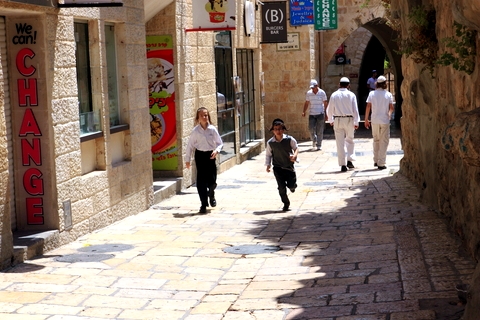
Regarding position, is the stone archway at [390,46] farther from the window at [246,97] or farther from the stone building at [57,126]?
the stone building at [57,126]

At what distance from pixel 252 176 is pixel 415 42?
682 centimetres

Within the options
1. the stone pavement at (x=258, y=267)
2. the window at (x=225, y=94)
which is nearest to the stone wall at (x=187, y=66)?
the window at (x=225, y=94)

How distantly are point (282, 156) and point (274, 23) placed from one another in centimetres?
1064

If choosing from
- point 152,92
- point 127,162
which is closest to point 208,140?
point 127,162

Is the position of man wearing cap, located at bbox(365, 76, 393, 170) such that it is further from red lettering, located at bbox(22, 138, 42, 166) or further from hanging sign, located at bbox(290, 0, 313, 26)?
red lettering, located at bbox(22, 138, 42, 166)

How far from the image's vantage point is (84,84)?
10.6 meters

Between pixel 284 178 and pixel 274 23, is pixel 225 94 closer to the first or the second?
pixel 274 23

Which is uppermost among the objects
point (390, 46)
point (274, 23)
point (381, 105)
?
point (274, 23)

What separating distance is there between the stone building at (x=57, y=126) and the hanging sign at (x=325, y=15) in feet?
44.3

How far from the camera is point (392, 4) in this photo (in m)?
12.9

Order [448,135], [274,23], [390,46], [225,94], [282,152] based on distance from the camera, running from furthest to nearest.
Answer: [390,46] → [274,23] → [225,94] → [282,152] → [448,135]

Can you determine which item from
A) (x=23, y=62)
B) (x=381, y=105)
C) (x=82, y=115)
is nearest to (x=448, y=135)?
(x=23, y=62)

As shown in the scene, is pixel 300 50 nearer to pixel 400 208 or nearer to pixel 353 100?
pixel 353 100

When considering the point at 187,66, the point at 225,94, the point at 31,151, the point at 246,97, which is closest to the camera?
the point at 31,151
